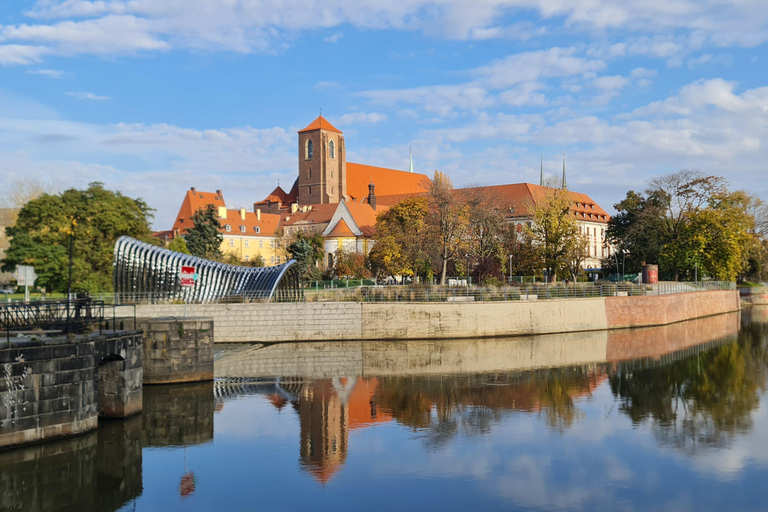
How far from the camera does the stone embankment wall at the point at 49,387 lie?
17.2 meters

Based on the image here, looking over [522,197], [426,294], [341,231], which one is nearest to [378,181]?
[522,197]

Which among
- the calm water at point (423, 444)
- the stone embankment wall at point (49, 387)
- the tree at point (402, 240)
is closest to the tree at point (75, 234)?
the calm water at point (423, 444)

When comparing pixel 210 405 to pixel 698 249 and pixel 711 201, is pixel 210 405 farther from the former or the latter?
pixel 711 201

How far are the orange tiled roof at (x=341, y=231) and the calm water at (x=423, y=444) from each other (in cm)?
6017

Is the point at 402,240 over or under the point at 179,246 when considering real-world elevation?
over

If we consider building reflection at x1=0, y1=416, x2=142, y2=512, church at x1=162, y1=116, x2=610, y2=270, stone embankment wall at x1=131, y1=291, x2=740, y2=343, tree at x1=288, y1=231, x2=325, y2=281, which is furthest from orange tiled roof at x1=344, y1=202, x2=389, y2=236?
building reflection at x1=0, y1=416, x2=142, y2=512

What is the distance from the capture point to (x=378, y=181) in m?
126

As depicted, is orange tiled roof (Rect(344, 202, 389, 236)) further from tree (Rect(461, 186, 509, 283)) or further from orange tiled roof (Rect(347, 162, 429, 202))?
tree (Rect(461, 186, 509, 283))

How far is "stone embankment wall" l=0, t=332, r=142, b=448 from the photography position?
17172 millimetres

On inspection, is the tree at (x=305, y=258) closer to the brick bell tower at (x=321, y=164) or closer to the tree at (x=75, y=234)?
the tree at (x=75, y=234)

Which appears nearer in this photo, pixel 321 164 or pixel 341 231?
pixel 341 231

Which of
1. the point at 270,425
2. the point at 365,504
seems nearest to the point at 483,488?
the point at 365,504

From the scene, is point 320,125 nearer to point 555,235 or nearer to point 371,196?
point 371,196

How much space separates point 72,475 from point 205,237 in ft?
187
